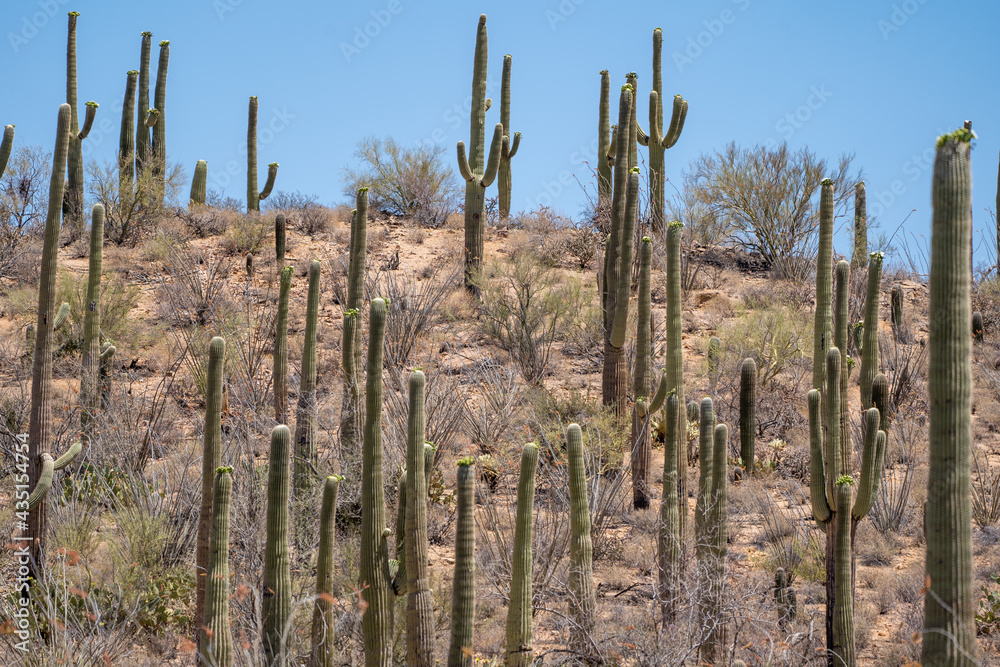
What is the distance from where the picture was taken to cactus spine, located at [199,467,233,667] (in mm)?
5404

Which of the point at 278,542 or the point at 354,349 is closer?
the point at 278,542

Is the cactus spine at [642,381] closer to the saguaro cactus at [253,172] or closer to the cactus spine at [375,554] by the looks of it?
the cactus spine at [375,554]

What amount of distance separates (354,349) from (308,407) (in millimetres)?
957

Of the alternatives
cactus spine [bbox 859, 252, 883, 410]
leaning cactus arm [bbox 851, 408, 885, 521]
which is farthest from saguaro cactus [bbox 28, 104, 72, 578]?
cactus spine [bbox 859, 252, 883, 410]

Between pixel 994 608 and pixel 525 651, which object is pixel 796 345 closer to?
pixel 994 608

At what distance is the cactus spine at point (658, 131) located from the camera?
1500cm

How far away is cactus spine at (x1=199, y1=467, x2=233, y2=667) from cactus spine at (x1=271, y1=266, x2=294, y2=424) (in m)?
4.38

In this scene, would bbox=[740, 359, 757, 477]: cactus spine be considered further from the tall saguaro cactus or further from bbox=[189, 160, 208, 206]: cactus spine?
bbox=[189, 160, 208, 206]: cactus spine

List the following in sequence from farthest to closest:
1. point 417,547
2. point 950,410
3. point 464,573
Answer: point 417,547 < point 464,573 < point 950,410

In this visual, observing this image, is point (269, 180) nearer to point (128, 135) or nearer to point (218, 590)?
point (128, 135)

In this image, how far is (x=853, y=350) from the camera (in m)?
13.9

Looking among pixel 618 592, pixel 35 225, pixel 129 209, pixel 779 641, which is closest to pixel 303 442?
pixel 618 592

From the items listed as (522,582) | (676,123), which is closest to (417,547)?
(522,582)

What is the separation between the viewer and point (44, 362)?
23.8 feet
